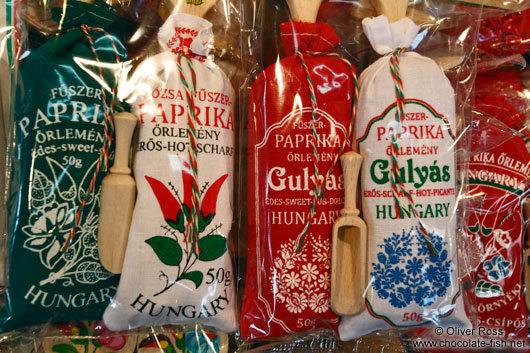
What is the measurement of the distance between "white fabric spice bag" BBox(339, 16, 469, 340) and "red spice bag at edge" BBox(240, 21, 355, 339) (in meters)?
0.06

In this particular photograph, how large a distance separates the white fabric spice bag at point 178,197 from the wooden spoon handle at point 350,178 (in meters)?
0.25

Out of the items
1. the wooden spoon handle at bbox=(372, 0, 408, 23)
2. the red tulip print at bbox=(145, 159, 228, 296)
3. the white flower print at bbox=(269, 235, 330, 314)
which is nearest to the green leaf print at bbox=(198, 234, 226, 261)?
the red tulip print at bbox=(145, 159, 228, 296)

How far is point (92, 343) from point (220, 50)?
726 mm

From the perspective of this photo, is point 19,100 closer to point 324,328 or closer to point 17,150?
point 17,150

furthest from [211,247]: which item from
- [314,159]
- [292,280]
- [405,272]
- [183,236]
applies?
[405,272]

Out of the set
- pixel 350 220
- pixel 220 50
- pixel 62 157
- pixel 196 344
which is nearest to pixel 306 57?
pixel 220 50

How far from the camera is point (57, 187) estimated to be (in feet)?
2.61

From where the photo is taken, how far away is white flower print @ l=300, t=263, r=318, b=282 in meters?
0.85

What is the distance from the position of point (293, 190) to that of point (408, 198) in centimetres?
24

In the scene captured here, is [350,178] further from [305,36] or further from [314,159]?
[305,36]

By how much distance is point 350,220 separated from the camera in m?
0.84

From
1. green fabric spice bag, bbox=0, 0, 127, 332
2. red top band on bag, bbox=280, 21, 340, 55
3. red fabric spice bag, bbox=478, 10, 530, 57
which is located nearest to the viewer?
green fabric spice bag, bbox=0, 0, 127, 332

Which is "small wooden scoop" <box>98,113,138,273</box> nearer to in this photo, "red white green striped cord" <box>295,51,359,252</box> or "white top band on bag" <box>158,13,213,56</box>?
"white top band on bag" <box>158,13,213,56</box>

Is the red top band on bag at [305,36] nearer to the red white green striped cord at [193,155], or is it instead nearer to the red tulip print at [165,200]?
the red white green striped cord at [193,155]
